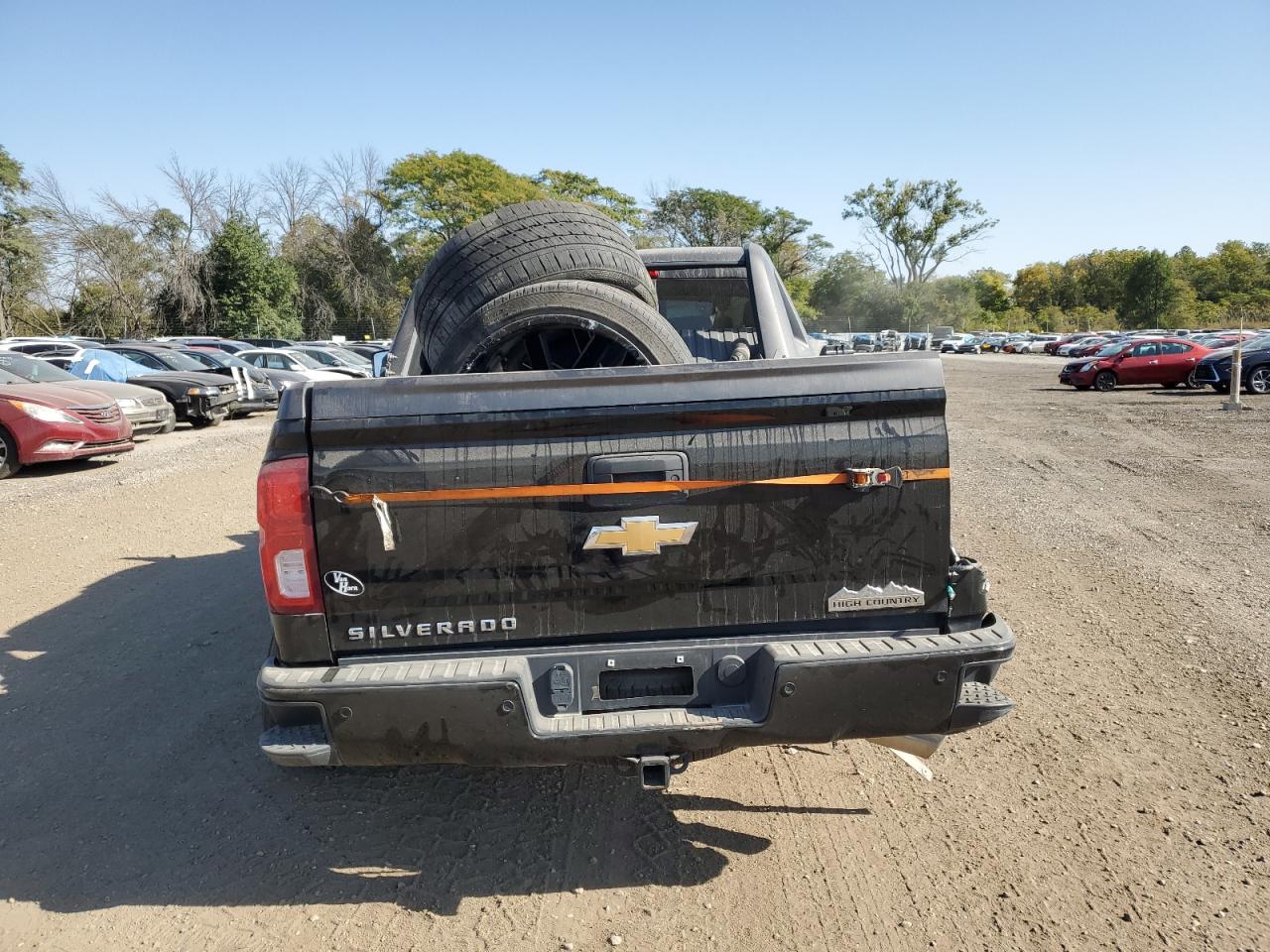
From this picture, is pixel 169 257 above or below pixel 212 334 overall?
above

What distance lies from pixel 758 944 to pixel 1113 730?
222 centimetres

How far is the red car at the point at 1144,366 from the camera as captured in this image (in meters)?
23.4

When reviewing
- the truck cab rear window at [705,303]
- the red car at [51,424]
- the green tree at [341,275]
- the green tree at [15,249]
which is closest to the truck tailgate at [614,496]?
the truck cab rear window at [705,303]

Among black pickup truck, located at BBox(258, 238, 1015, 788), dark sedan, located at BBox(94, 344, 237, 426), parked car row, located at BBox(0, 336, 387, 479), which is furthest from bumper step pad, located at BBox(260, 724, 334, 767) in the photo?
dark sedan, located at BBox(94, 344, 237, 426)

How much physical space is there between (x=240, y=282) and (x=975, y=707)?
51.0 metres

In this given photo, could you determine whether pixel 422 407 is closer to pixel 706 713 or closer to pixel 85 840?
pixel 706 713

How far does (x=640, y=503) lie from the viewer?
95.3 inches

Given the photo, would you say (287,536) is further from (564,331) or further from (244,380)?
(244,380)

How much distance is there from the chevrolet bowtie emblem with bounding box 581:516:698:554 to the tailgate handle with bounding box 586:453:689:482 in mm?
124

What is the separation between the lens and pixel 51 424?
409 inches

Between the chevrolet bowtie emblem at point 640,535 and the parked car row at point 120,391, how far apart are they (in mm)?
4208

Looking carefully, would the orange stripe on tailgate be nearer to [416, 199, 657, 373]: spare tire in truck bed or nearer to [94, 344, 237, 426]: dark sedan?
[416, 199, 657, 373]: spare tire in truck bed

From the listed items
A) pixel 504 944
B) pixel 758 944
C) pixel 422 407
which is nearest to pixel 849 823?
pixel 758 944

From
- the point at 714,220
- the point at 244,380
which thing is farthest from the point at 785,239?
the point at 244,380
